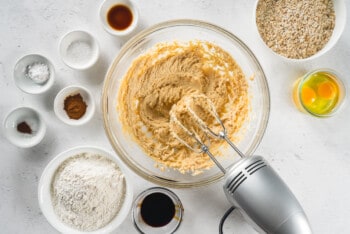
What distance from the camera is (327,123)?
5.56 feet

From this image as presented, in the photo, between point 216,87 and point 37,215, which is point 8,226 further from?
point 216,87

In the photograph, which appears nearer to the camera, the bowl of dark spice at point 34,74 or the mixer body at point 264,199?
the mixer body at point 264,199

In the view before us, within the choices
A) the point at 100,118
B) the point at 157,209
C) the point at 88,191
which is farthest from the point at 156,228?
the point at 100,118

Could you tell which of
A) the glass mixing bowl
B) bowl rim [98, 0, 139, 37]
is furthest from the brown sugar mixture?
bowl rim [98, 0, 139, 37]

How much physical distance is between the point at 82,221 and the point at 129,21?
790mm

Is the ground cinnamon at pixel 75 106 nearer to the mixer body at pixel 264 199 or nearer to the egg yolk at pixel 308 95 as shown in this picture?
the mixer body at pixel 264 199

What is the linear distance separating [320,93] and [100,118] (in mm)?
880

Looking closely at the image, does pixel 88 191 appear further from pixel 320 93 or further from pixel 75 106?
pixel 320 93

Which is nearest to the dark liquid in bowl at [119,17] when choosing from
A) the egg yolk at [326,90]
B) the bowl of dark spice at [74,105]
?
the bowl of dark spice at [74,105]

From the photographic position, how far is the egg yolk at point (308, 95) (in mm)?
1631

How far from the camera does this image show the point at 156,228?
1593 mm

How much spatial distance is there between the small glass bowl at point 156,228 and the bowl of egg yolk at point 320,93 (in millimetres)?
613

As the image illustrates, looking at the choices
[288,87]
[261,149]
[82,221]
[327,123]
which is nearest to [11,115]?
[82,221]

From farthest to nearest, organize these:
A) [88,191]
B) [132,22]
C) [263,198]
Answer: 1. [132,22]
2. [88,191]
3. [263,198]
